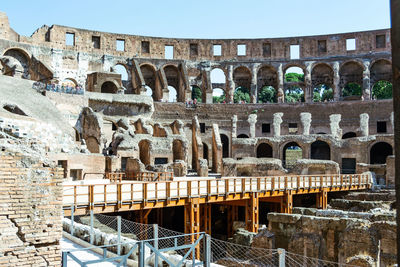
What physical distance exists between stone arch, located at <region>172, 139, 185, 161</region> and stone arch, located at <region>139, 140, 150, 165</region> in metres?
2.52

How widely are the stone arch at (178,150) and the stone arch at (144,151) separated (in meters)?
2.52

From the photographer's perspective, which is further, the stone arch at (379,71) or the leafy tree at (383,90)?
the leafy tree at (383,90)

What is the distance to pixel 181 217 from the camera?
2212cm

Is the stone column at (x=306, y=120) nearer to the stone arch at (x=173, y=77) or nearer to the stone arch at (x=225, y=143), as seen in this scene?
the stone arch at (x=225, y=143)

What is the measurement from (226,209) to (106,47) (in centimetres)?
2722

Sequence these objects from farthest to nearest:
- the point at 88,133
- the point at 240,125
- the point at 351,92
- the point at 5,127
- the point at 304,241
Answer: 1. the point at 351,92
2. the point at 240,125
3. the point at 88,133
4. the point at 5,127
5. the point at 304,241

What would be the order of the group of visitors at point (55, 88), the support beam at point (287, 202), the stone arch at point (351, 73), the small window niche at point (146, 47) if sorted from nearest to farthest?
the support beam at point (287, 202) → the group of visitors at point (55, 88) → the stone arch at point (351, 73) → the small window niche at point (146, 47)

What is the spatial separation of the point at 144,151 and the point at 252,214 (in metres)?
14.2

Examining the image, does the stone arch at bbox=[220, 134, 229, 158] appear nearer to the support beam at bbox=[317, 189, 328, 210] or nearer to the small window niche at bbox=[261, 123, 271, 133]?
the small window niche at bbox=[261, 123, 271, 133]

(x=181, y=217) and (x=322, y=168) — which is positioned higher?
(x=322, y=168)

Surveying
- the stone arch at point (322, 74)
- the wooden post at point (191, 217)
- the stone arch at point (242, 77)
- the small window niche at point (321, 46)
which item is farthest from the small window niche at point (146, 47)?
the wooden post at point (191, 217)

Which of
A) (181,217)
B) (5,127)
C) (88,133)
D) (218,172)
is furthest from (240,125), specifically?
(5,127)

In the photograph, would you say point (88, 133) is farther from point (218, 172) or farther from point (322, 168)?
point (322, 168)

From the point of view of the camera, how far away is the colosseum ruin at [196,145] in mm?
11664
